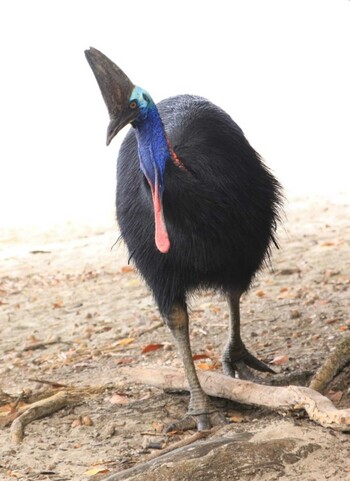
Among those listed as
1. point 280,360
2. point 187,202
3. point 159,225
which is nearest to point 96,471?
point 159,225

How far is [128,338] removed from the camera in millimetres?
5066

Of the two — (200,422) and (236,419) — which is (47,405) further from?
(236,419)

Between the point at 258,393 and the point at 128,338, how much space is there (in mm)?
1862

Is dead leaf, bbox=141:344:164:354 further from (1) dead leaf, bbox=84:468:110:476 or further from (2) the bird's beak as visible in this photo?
(2) the bird's beak

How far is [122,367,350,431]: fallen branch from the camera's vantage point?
9.72ft

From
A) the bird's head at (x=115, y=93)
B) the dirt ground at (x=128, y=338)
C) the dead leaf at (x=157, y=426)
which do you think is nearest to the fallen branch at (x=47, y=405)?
the dirt ground at (x=128, y=338)

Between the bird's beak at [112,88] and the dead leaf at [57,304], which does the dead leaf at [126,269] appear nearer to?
the dead leaf at [57,304]

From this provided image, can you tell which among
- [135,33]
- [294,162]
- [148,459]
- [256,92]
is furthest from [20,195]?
[148,459]

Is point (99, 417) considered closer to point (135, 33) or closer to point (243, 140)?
point (243, 140)

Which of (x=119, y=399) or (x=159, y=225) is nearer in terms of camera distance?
(x=159, y=225)

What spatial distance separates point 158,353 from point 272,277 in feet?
5.34

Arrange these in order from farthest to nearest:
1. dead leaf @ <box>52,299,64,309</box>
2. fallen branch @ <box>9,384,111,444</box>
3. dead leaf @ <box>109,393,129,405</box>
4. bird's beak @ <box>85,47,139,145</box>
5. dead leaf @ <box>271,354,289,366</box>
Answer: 1. dead leaf @ <box>52,299,64,309</box>
2. dead leaf @ <box>271,354,289,366</box>
3. dead leaf @ <box>109,393,129,405</box>
4. fallen branch @ <box>9,384,111,444</box>
5. bird's beak @ <box>85,47,139,145</box>

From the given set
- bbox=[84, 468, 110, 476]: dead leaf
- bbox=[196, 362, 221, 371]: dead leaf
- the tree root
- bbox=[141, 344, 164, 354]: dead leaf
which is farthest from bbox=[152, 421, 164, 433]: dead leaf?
bbox=[141, 344, 164, 354]: dead leaf

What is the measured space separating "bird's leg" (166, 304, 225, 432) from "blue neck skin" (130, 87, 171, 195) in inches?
28.6
